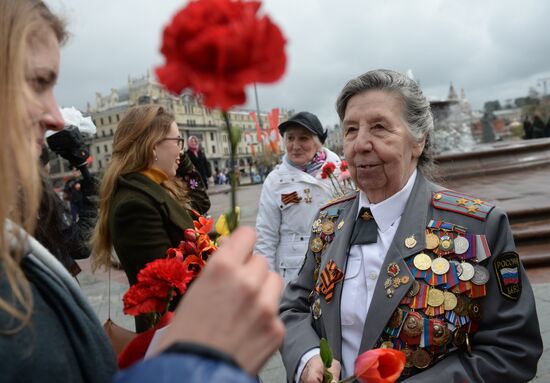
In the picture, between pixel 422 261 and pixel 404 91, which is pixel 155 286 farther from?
pixel 404 91

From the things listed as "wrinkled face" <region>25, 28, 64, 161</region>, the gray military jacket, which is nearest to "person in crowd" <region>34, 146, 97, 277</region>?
"wrinkled face" <region>25, 28, 64, 161</region>

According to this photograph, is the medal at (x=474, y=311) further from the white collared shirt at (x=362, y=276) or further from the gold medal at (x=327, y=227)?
the gold medal at (x=327, y=227)

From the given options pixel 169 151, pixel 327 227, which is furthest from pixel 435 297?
pixel 169 151

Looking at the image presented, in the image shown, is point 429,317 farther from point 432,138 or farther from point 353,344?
point 432,138

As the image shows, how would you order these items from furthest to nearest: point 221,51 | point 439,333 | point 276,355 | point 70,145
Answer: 1. point 276,355
2. point 70,145
3. point 439,333
4. point 221,51

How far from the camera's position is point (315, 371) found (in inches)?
65.4

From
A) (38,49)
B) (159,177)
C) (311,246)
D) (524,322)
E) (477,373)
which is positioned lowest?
(477,373)

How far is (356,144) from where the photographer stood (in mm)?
1937

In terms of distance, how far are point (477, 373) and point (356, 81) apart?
1223 millimetres

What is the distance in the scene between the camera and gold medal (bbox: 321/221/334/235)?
6.84 feet

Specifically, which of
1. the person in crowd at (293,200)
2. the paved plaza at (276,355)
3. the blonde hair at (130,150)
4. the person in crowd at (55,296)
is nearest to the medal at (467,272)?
the paved plaza at (276,355)

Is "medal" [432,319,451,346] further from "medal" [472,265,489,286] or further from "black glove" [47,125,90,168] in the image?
"black glove" [47,125,90,168]

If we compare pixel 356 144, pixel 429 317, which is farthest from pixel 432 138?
pixel 429 317

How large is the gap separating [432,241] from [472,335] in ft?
1.20
